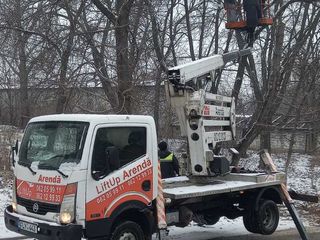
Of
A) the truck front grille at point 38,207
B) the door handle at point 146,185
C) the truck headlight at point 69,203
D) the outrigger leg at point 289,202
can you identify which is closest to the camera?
the truck headlight at point 69,203

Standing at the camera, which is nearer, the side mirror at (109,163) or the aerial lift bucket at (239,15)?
the side mirror at (109,163)

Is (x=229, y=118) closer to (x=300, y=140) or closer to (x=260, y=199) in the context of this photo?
(x=260, y=199)

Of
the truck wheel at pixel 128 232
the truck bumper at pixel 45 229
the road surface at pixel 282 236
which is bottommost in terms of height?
the road surface at pixel 282 236

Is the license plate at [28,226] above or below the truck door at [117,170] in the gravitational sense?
below

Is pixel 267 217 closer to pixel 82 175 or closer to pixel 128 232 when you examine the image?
pixel 128 232

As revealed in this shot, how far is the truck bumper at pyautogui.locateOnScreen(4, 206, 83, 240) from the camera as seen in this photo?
22.2ft

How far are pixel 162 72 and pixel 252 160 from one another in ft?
23.9

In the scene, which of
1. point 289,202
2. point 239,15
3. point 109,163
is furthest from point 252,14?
point 109,163

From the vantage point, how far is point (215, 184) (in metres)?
9.45

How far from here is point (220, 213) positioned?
33.0 ft

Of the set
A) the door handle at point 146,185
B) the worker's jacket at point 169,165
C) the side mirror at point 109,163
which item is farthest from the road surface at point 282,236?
the side mirror at point 109,163

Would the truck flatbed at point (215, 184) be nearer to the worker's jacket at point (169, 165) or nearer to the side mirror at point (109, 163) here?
the worker's jacket at point (169, 165)

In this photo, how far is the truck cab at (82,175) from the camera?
695 centimetres

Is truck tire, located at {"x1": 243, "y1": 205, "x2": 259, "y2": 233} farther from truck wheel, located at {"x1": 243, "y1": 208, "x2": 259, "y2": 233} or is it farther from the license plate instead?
the license plate
